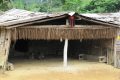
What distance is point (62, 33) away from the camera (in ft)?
64.4

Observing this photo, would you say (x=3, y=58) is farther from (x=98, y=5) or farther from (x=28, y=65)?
(x=98, y=5)

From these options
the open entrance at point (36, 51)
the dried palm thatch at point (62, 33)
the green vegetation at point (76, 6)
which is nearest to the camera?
the dried palm thatch at point (62, 33)

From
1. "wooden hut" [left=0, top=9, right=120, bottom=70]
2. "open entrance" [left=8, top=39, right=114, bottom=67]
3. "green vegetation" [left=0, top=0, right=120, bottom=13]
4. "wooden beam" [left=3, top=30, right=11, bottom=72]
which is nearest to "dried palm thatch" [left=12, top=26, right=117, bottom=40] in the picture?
"wooden hut" [left=0, top=9, right=120, bottom=70]

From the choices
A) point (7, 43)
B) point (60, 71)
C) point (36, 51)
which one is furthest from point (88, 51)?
point (7, 43)

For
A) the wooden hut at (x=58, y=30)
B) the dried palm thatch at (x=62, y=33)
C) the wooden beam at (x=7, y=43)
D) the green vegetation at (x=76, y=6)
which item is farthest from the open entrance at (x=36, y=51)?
the green vegetation at (x=76, y=6)

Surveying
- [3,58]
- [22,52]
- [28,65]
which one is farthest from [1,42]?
[22,52]

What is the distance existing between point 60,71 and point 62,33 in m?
2.25

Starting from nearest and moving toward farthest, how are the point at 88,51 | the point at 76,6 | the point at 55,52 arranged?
the point at 88,51, the point at 55,52, the point at 76,6

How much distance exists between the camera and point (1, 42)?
62.8ft

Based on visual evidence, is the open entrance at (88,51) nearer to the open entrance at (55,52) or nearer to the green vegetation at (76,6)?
the open entrance at (55,52)

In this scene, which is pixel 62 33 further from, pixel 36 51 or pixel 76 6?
pixel 76 6

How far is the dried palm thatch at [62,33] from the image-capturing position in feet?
62.4

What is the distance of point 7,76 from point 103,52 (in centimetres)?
750

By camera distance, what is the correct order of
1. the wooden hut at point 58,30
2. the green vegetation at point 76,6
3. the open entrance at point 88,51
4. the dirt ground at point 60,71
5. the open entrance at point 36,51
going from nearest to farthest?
the dirt ground at point 60,71
the wooden hut at point 58,30
the open entrance at point 88,51
the open entrance at point 36,51
the green vegetation at point 76,6
